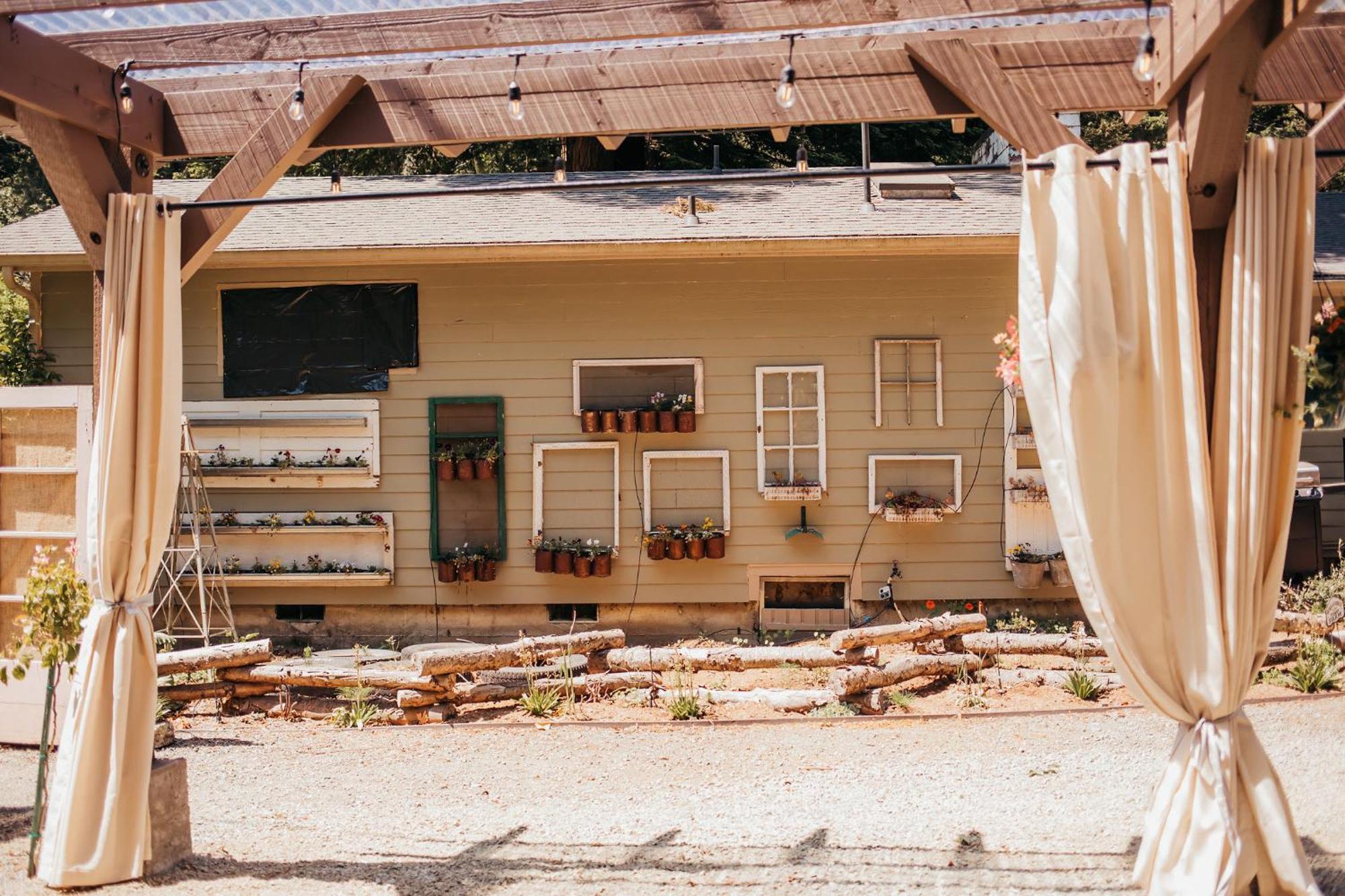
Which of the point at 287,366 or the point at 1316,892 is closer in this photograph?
the point at 1316,892

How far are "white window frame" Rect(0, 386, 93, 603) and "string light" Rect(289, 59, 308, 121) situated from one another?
A: 1742 mm

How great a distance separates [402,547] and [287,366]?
6.32 ft

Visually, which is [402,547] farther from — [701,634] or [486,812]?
[486,812]

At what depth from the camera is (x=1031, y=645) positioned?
755 cm

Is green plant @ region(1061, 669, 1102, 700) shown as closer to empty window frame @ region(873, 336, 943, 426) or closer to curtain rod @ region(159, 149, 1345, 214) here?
empty window frame @ region(873, 336, 943, 426)

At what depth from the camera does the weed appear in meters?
6.84

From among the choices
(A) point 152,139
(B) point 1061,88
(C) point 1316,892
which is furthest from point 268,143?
(C) point 1316,892

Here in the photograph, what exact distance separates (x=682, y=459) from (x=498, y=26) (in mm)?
5615

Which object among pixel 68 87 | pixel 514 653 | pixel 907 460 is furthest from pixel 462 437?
pixel 68 87

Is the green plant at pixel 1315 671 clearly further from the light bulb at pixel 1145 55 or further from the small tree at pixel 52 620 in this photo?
the small tree at pixel 52 620

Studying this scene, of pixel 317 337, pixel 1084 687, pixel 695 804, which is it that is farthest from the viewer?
pixel 317 337

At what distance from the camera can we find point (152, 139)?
460cm

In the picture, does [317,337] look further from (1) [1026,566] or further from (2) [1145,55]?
(2) [1145,55]

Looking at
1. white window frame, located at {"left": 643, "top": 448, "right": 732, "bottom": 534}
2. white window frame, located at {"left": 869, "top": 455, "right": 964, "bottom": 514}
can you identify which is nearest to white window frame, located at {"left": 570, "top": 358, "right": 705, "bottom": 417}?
white window frame, located at {"left": 643, "top": 448, "right": 732, "bottom": 534}
